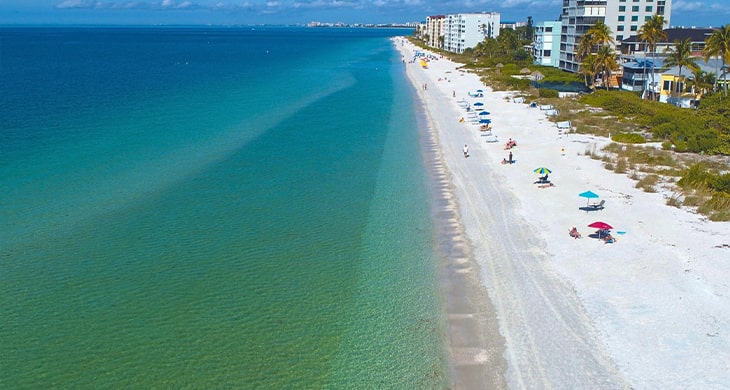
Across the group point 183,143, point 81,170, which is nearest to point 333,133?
point 183,143

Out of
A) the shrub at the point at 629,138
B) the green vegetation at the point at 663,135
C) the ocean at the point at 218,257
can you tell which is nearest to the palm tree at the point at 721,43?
the green vegetation at the point at 663,135

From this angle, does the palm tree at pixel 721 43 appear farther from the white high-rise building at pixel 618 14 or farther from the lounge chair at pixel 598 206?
the lounge chair at pixel 598 206

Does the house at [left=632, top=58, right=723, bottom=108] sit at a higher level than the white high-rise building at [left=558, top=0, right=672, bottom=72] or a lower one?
lower

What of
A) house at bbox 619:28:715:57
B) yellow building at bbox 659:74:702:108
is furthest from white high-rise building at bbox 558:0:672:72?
yellow building at bbox 659:74:702:108

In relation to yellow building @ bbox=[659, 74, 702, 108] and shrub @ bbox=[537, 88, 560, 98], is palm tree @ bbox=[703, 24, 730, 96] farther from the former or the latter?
shrub @ bbox=[537, 88, 560, 98]

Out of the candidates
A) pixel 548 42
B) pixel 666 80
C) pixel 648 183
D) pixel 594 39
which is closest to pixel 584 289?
pixel 648 183

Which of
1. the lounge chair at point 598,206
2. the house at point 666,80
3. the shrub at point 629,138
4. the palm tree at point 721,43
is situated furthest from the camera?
the house at point 666,80

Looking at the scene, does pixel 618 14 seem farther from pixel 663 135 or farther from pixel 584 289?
pixel 584 289
